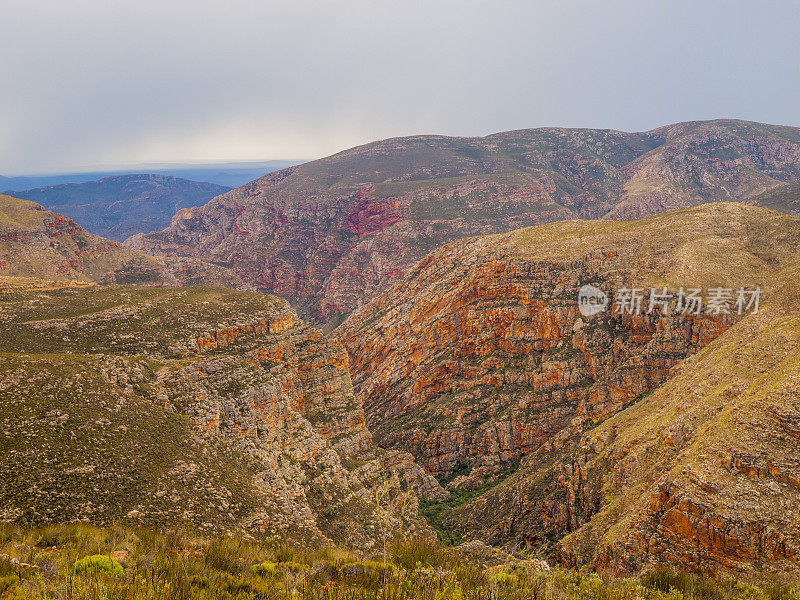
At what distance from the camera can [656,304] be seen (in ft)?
152

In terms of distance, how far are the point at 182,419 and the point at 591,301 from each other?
46.7 m

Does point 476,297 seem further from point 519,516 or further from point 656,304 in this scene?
point 519,516

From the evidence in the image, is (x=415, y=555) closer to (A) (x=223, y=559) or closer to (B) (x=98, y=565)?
(A) (x=223, y=559)

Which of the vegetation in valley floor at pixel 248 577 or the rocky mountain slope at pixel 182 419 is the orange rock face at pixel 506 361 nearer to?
the rocky mountain slope at pixel 182 419

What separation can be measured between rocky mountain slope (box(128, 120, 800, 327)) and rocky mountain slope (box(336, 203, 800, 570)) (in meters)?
68.5

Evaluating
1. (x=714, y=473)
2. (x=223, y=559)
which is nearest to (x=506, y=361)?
(x=714, y=473)

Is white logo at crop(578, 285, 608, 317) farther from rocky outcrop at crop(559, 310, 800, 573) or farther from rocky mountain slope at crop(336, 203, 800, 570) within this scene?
rocky outcrop at crop(559, 310, 800, 573)

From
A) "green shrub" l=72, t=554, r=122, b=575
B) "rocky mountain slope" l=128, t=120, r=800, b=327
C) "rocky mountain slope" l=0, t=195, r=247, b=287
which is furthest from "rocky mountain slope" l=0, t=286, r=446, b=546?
"rocky mountain slope" l=128, t=120, r=800, b=327

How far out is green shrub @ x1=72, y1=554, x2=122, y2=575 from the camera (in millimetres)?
8664

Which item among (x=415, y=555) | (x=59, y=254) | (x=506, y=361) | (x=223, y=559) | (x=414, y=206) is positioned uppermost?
(x=414, y=206)

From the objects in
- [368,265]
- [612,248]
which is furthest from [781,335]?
[368,265]

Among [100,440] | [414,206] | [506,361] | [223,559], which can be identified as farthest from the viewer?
[414,206]

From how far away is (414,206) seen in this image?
154125mm

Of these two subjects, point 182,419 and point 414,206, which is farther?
point 414,206
